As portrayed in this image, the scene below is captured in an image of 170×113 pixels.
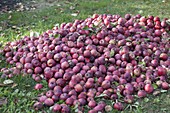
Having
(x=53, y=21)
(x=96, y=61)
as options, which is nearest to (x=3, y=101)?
(x=96, y=61)

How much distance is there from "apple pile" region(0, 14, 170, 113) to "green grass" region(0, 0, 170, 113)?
13 cm

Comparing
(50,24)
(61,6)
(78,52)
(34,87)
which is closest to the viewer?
(34,87)

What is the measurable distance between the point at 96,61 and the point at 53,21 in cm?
248

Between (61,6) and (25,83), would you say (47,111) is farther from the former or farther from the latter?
(61,6)

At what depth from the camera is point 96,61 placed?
4262 mm

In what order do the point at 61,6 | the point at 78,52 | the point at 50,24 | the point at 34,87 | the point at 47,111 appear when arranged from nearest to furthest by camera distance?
1. the point at 47,111
2. the point at 34,87
3. the point at 78,52
4. the point at 50,24
5. the point at 61,6

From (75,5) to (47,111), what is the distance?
4.34 m

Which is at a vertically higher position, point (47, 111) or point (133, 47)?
point (133, 47)

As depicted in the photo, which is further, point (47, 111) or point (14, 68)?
point (14, 68)

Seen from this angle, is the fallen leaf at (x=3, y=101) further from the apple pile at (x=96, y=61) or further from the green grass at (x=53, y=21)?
the apple pile at (x=96, y=61)

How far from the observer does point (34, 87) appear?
4.09 metres

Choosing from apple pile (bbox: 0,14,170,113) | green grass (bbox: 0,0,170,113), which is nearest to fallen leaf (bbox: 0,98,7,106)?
green grass (bbox: 0,0,170,113)

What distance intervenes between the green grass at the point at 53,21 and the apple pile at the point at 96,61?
0.43ft

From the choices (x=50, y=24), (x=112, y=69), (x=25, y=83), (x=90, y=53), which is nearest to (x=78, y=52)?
(x=90, y=53)
